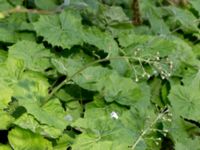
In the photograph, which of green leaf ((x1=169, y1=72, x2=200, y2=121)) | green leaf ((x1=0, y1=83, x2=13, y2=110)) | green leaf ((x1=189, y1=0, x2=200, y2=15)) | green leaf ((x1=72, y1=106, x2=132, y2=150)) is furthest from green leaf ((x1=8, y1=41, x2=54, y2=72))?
green leaf ((x1=189, y1=0, x2=200, y2=15))

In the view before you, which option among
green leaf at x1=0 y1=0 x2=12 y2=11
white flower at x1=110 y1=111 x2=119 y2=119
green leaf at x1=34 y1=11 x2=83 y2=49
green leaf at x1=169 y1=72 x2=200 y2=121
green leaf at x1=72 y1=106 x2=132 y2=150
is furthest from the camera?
green leaf at x1=0 y1=0 x2=12 y2=11

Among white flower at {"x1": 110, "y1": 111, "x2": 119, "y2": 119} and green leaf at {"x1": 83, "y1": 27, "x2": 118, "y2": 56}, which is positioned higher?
green leaf at {"x1": 83, "y1": 27, "x2": 118, "y2": 56}

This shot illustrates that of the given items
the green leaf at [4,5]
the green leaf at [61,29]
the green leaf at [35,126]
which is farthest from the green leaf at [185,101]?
the green leaf at [4,5]

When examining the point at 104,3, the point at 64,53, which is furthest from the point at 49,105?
the point at 104,3

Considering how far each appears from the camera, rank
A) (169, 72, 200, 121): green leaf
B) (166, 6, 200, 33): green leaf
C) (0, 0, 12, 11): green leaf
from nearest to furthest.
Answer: (169, 72, 200, 121): green leaf → (0, 0, 12, 11): green leaf → (166, 6, 200, 33): green leaf

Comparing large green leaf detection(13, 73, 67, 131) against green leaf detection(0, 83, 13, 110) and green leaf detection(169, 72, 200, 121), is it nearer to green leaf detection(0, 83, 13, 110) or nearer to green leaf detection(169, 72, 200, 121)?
green leaf detection(0, 83, 13, 110)

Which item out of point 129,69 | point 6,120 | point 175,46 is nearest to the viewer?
point 6,120

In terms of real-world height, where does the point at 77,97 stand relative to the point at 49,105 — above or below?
below

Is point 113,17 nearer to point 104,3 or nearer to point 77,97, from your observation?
point 104,3
